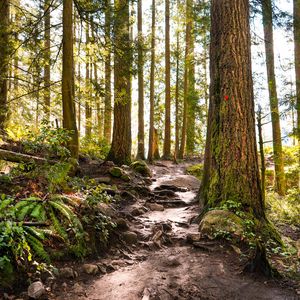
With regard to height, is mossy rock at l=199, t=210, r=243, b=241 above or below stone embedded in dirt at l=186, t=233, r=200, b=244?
above

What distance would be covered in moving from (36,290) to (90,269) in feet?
2.99

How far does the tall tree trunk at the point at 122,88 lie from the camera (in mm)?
9000

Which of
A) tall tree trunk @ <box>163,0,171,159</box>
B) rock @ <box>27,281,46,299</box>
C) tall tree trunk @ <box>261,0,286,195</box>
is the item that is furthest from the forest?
tall tree trunk @ <box>163,0,171,159</box>

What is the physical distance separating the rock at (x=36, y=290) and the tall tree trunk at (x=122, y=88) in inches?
261

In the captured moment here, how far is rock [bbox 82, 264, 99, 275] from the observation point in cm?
371

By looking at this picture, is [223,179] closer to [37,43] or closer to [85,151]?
[37,43]

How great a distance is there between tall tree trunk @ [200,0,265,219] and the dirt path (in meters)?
1.21

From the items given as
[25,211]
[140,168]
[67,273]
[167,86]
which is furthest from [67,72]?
[167,86]

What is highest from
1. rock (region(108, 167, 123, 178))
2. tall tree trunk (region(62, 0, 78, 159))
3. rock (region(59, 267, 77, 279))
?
tall tree trunk (region(62, 0, 78, 159))

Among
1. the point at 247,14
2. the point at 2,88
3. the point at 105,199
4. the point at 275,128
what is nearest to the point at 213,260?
the point at 105,199

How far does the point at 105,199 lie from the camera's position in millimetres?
4941

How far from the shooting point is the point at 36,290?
9.57 feet

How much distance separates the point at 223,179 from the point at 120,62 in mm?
5566

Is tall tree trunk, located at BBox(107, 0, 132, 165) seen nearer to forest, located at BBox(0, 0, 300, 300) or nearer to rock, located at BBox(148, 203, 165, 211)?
forest, located at BBox(0, 0, 300, 300)
